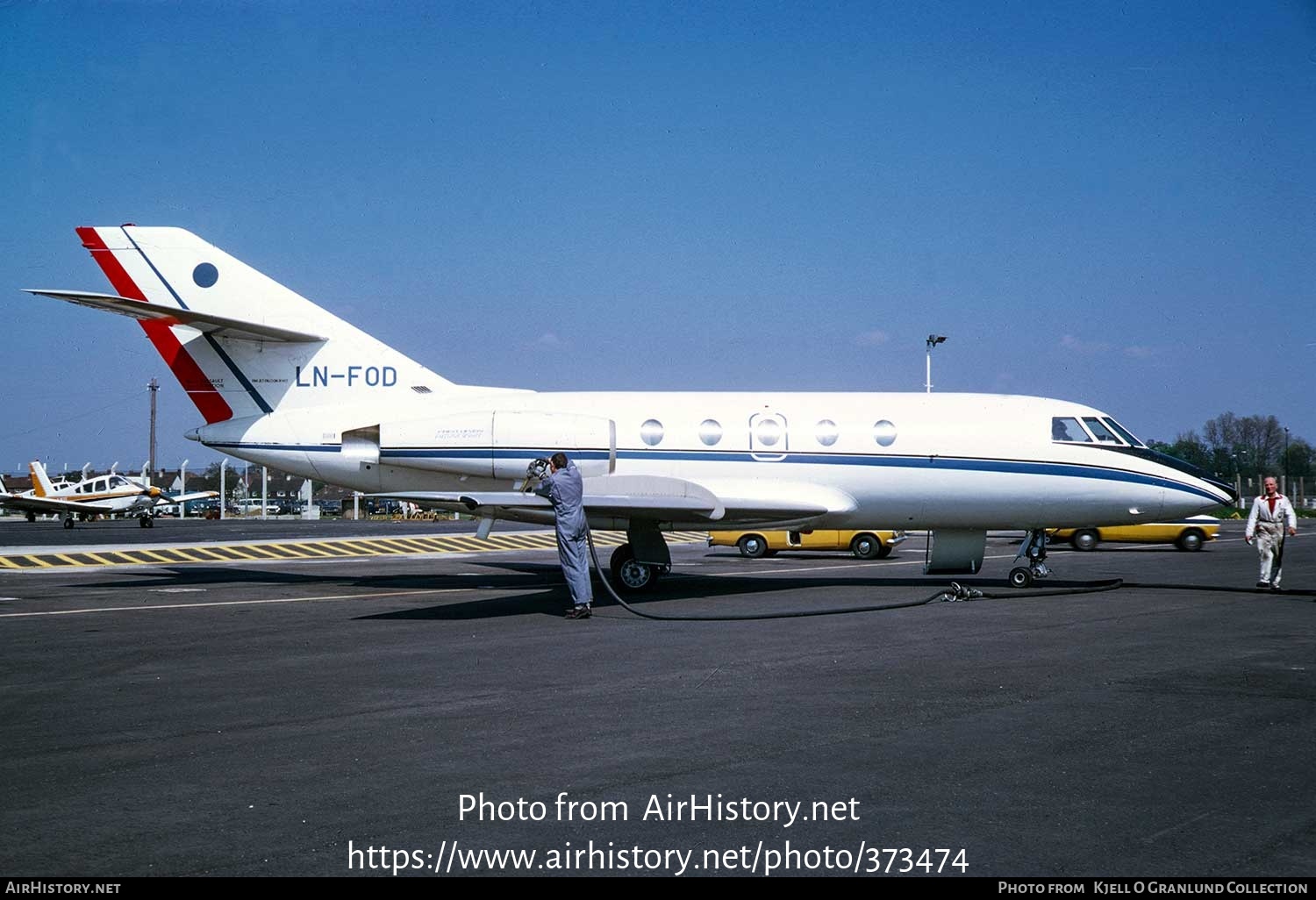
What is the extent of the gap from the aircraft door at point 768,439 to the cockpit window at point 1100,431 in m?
5.15

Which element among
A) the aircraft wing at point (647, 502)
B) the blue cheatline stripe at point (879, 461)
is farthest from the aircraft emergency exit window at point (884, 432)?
the aircraft wing at point (647, 502)

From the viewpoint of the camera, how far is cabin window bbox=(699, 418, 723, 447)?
60.6ft

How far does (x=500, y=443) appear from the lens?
722 inches

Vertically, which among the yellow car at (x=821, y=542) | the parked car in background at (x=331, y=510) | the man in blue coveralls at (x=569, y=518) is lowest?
the parked car in background at (x=331, y=510)

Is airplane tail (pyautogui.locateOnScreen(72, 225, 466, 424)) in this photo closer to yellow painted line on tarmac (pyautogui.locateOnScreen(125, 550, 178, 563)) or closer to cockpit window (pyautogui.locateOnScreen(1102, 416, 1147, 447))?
yellow painted line on tarmac (pyautogui.locateOnScreen(125, 550, 178, 563))

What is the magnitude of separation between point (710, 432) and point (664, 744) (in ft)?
39.4

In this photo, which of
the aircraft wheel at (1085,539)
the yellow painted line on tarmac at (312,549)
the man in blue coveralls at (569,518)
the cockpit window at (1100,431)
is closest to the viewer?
the man in blue coveralls at (569,518)

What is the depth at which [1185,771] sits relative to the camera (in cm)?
593

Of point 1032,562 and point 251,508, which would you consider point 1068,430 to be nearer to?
point 1032,562

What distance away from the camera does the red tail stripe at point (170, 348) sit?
19.4 meters

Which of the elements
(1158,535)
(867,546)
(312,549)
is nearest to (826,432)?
(867,546)

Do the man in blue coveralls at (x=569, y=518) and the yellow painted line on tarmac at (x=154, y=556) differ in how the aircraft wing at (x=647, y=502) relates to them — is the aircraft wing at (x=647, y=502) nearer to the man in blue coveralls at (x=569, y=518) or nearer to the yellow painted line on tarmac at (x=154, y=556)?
the man in blue coveralls at (x=569, y=518)
